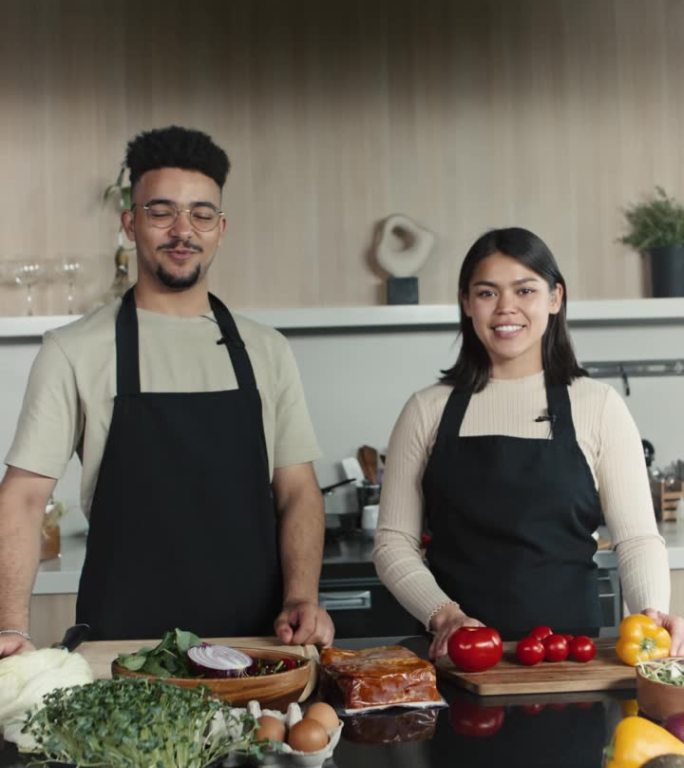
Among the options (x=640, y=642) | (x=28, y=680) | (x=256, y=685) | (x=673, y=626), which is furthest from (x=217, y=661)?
(x=673, y=626)

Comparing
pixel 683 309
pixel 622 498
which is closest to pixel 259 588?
pixel 622 498

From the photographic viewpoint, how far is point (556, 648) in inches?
Result: 72.9

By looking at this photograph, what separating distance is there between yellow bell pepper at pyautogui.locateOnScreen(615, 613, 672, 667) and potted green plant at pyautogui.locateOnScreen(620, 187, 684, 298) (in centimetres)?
250

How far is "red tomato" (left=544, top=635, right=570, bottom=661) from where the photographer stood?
6.08 feet

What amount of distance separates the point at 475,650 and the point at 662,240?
2739 mm

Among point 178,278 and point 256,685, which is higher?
point 178,278

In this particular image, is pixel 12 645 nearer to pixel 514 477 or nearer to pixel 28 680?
pixel 28 680

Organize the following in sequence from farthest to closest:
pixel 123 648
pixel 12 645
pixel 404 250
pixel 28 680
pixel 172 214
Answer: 1. pixel 404 250
2. pixel 172 214
3. pixel 123 648
4. pixel 12 645
5. pixel 28 680

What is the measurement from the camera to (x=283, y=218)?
418cm

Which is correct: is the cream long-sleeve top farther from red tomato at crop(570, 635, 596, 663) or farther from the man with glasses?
red tomato at crop(570, 635, 596, 663)

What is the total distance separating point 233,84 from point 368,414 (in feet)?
4.38

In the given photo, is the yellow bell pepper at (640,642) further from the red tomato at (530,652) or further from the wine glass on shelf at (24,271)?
the wine glass on shelf at (24,271)

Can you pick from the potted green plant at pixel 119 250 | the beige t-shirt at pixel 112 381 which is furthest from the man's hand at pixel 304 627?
the potted green plant at pixel 119 250

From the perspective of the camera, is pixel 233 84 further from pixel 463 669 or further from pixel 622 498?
pixel 463 669
